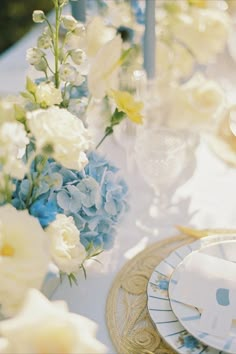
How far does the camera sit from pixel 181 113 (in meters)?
1.37

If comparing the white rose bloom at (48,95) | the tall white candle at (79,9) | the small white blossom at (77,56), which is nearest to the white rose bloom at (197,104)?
the tall white candle at (79,9)

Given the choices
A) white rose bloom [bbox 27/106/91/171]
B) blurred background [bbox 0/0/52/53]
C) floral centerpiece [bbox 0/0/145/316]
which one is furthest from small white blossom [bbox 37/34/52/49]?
blurred background [bbox 0/0/52/53]

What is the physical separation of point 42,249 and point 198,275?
31 cm

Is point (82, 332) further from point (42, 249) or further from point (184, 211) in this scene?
point (184, 211)

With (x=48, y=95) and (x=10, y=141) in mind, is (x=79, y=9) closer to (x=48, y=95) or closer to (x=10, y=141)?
(x=48, y=95)

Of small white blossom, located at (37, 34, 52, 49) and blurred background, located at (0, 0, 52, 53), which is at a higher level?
small white blossom, located at (37, 34, 52, 49)

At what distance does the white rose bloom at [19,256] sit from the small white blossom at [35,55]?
0.87 ft

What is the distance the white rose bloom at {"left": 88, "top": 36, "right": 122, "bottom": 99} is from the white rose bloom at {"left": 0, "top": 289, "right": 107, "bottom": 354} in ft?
1.60

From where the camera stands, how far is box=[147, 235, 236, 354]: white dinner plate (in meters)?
0.80

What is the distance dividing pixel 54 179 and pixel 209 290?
0.95ft

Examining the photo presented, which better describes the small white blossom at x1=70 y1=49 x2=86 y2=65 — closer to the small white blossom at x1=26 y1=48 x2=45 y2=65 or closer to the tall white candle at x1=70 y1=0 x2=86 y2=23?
the small white blossom at x1=26 y1=48 x2=45 y2=65

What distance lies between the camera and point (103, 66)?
0.96 meters

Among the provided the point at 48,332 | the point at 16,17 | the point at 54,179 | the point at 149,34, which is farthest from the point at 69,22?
the point at 16,17

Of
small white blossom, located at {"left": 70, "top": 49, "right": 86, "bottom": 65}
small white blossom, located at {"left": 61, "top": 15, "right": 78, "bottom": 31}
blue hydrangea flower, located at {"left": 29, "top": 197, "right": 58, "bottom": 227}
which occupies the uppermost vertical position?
small white blossom, located at {"left": 61, "top": 15, "right": 78, "bottom": 31}
